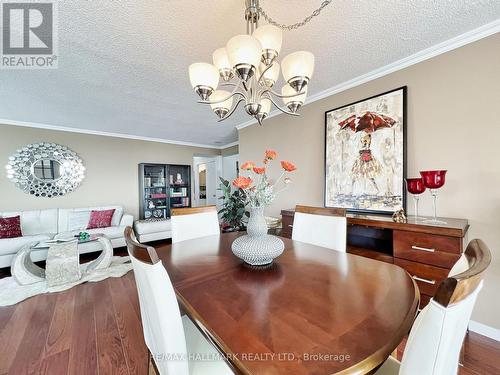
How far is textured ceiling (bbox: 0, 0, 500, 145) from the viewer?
137cm

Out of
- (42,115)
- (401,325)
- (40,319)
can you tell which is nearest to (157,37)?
(401,325)

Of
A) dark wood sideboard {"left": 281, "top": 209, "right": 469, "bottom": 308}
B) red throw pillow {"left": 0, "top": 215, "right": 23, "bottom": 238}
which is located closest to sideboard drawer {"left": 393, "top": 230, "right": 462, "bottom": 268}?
dark wood sideboard {"left": 281, "top": 209, "right": 469, "bottom": 308}

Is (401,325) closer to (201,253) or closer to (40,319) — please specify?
(201,253)

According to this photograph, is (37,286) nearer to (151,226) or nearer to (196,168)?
(151,226)

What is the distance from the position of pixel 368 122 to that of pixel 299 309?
2.14m

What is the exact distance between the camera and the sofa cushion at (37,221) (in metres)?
3.40

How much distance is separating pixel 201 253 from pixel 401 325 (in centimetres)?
107

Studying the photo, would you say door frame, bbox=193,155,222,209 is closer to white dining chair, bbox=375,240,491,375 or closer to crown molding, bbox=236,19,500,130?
crown molding, bbox=236,19,500,130

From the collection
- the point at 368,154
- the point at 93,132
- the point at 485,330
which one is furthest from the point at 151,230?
the point at 485,330

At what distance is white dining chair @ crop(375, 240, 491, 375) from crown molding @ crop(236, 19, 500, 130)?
2.10m

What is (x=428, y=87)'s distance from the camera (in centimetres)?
186

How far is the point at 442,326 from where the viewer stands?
43 centimetres

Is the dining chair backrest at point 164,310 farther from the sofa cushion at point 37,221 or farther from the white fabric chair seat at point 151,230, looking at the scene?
the sofa cushion at point 37,221

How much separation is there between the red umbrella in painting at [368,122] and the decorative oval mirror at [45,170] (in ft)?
16.0
